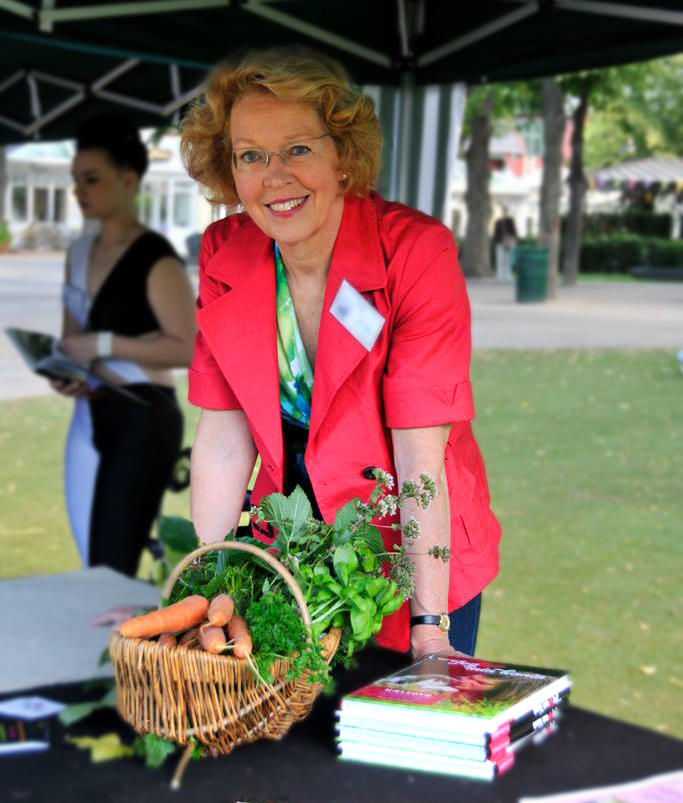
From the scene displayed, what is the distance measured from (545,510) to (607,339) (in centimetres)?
810

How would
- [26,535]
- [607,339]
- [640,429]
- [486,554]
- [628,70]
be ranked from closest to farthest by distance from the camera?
[486,554], [26,535], [640,429], [607,339], [628,70]

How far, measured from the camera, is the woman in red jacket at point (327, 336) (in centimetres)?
186

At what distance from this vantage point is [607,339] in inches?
581

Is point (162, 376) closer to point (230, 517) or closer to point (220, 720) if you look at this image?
point (230, 517)

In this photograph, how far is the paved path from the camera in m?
13.7

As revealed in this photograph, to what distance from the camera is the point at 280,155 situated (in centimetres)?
189

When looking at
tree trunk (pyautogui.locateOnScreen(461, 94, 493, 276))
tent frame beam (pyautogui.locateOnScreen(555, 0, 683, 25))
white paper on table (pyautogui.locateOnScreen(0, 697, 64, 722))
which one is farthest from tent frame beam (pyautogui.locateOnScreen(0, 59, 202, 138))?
tree trunk (pyautogui.locateOnScreen(461, 94, 493, 276))

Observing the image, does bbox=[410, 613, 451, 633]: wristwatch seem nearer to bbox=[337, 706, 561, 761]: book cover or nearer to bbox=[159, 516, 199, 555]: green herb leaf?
bbox=[337, 706, 561, 761]: book cover

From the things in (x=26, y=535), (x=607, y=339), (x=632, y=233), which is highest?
(x=632, y=233)

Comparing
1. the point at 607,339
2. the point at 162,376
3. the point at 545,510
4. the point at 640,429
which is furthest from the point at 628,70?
the point at 162,376

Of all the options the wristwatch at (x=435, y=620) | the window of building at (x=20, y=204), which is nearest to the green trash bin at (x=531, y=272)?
the wristwatch at (x=435, y=620)

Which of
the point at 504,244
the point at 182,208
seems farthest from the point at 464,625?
the point at 182,208

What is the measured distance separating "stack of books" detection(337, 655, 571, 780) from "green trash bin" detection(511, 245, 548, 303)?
1675 centimetres

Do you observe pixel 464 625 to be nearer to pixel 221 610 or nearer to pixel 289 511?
pixel 289 511
